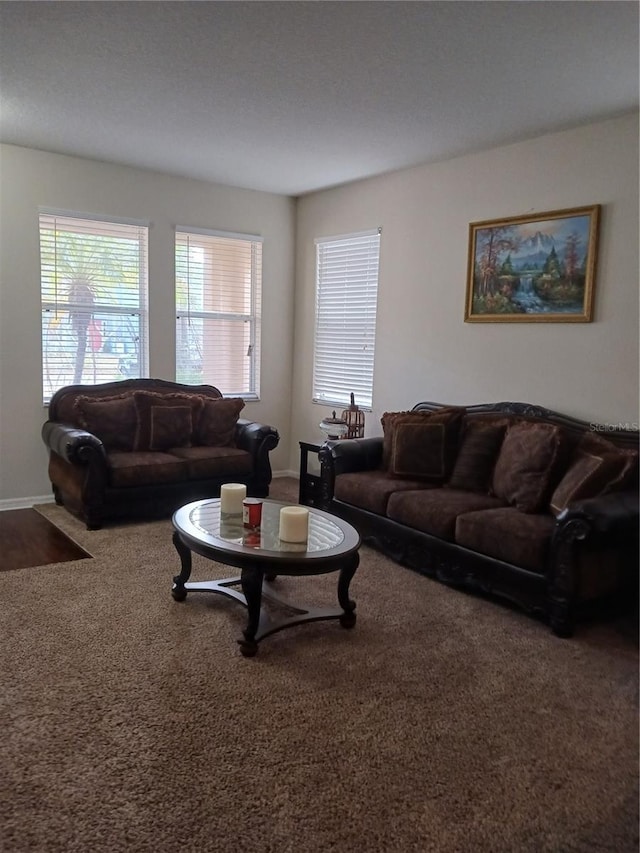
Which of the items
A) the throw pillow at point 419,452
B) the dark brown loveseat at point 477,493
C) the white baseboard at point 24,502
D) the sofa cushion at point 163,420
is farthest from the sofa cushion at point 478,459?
the white baseboard at point 24,502

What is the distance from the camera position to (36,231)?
177 inches

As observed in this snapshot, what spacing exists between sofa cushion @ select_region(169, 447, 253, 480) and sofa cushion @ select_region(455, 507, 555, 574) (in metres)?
1.93

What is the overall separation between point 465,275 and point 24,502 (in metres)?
3.47

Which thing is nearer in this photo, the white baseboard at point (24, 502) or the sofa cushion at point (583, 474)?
the sofa cushion at point (583, 474)

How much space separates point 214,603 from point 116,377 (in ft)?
8.32

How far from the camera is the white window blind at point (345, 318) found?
199 inches

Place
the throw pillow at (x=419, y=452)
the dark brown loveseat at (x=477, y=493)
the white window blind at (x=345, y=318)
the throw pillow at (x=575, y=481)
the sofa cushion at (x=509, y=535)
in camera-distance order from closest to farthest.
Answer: the throw pillow at (x=575, y=481) → the dark brown loveseat at (x=477, y=493) → the sofa cushion at (x=509, y=535) → the throw pillow at (x=419, y=452) → the white window blind at (x=345, y=318)

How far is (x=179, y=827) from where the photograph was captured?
5.32 feet

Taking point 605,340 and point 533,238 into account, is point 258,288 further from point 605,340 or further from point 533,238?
point 605,340

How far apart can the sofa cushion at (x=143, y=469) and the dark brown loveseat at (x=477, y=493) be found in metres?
1.03

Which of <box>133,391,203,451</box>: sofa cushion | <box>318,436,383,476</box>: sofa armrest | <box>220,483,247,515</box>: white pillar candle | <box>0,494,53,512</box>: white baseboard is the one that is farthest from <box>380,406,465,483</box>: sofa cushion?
<box>0,494,53,512</box>: white baseboard

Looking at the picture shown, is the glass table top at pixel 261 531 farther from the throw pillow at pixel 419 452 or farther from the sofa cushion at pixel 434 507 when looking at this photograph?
the throw pillow at pixel 419 452

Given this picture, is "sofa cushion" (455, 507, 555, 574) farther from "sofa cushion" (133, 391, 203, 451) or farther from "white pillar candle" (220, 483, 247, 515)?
"sofa cushion" (133, 391, 203, 451)

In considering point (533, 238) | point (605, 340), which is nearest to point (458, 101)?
point (533, 238)
